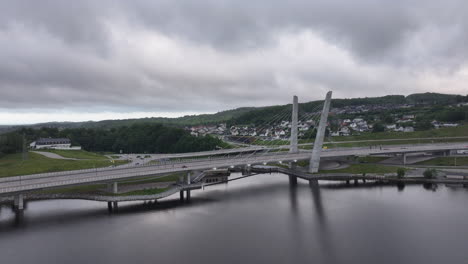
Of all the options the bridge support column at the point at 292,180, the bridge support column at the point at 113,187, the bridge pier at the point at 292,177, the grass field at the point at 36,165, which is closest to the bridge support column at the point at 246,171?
the bridge pier at the point at 292,177

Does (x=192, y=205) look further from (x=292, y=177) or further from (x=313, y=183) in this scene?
(x=292, y=177)

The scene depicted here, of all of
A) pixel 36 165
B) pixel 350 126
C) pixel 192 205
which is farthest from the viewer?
pixel 350 126

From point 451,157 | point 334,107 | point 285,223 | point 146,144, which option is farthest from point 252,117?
point 285,223

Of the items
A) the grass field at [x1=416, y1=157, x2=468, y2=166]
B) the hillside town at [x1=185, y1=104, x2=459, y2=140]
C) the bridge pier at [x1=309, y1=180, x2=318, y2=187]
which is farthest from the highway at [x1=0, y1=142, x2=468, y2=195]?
the hillside town at [x1=185, y1=104, x2=459, y2=140]

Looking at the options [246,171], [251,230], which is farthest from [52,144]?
[251,230]

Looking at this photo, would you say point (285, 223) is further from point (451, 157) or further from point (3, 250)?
point (451, 157)

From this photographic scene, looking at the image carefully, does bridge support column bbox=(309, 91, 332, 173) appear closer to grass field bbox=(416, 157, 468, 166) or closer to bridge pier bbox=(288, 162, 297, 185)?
bridge pier bbox=(288, 162, 297, 185)
